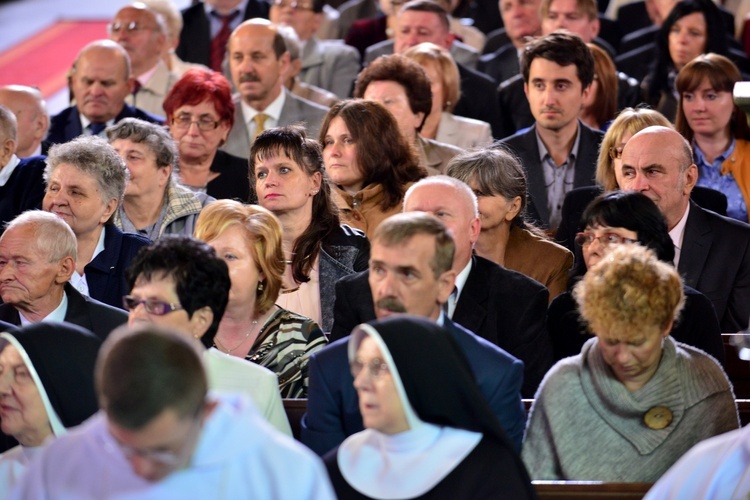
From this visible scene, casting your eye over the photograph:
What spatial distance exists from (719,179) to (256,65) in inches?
99.0

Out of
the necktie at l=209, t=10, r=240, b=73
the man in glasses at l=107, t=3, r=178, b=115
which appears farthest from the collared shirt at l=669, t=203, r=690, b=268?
the necktie at l=209, t=10, r=240, b=73

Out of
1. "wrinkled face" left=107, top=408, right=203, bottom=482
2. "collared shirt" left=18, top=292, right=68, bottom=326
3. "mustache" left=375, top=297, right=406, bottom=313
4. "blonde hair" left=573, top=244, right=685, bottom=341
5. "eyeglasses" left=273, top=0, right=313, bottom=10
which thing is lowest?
"collared shirt" left=18, top=292, right=68, bottom=326

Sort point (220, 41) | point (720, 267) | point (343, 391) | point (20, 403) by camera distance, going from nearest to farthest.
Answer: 1. point (20, 403)
2. point (343, 391)
3. point (720, 267)
4. point (220, 41)

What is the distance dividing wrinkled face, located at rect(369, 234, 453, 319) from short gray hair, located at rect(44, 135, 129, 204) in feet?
6.01

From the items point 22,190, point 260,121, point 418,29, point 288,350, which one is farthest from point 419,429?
point 418,29

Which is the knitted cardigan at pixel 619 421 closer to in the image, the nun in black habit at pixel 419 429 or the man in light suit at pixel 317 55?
the nun in black habit at pixel 419 429

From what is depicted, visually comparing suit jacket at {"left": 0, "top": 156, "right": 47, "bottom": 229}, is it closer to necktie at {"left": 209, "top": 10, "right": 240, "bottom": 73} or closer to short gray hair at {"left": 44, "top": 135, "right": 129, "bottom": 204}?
short gray hair at {"left": 44, "top": 135, "right": 129, "bottom": 204}

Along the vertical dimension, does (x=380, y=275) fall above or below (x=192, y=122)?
above

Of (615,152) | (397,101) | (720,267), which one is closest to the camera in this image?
(720,267)

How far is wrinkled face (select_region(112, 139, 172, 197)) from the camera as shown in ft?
18.2

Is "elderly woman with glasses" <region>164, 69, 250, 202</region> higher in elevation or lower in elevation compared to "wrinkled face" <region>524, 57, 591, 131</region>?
lower

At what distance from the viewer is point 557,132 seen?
6266 millimetres

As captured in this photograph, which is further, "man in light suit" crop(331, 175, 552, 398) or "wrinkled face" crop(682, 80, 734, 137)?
"wrinkled face" crop(682, 80, 734, 137)

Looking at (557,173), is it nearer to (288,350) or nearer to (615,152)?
(615,152)
